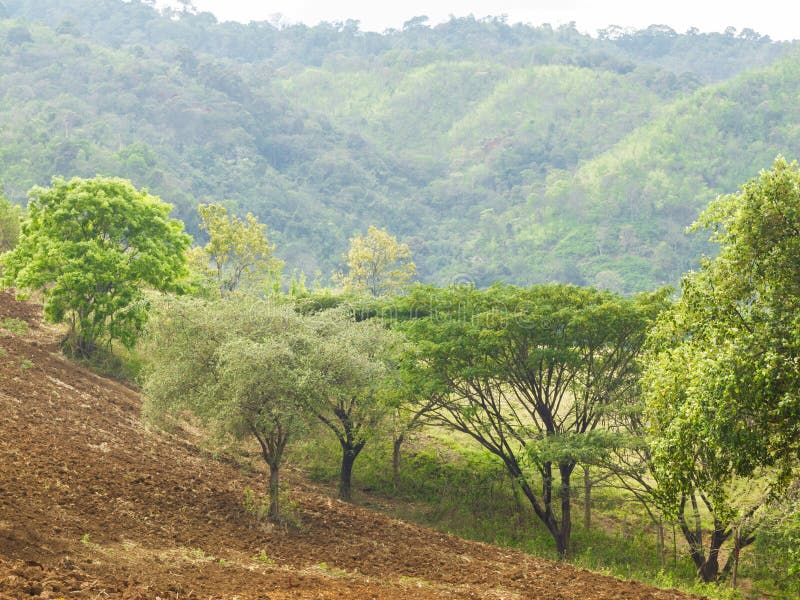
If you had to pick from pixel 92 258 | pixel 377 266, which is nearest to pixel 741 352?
pixel 92 258

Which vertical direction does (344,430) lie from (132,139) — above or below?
below

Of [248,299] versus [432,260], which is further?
[432,260]

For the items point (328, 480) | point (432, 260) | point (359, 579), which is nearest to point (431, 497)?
point (328, 480)

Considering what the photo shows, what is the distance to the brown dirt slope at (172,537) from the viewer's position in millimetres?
11406

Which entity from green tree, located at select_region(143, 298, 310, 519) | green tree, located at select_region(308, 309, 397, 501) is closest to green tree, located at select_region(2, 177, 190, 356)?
green tree, located at select_region(308, 309, 397, 501)

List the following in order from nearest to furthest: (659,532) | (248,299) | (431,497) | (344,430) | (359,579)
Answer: (359,579)
(248,299)
(659,532)
(344,430)
(431,497)

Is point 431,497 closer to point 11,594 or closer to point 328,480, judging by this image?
point 328,480

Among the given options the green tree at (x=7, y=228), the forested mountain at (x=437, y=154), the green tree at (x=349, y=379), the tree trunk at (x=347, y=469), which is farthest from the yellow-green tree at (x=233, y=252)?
the forested mountain at (x=437, y=154)

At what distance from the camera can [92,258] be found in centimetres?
2759

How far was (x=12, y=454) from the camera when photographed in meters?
16.0

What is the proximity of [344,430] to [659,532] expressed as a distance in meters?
10.1

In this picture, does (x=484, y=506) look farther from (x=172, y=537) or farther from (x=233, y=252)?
(x=233, y=252)

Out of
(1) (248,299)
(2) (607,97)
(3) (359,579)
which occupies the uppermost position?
(2) (607,97)

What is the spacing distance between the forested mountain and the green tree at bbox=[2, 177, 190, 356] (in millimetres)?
82150
